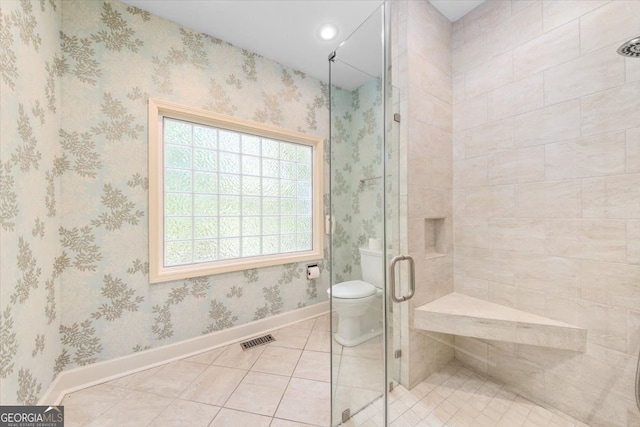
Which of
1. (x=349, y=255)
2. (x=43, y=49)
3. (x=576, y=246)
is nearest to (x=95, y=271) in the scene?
(x=43, y=49)

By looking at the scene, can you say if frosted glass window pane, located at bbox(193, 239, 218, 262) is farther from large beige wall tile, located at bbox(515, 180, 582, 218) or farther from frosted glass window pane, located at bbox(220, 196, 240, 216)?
large beige wall tile, located at bbox(515, 180, 582, 218)

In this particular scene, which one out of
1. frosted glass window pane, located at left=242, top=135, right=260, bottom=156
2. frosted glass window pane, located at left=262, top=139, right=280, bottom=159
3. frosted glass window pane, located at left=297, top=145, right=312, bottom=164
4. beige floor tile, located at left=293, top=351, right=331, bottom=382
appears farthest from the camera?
frosted glass window pane, located at left=297, top=145, right=312, bottom=164

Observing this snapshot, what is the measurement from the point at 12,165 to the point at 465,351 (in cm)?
282

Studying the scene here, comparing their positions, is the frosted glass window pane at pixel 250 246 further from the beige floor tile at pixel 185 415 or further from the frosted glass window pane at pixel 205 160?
the beige floor tile at pixel 185 415

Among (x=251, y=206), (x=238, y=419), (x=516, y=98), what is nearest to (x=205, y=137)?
(x=251, y=206)

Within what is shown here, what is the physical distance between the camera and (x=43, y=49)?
1.29 metres

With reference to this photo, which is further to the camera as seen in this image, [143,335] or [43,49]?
[143,335]

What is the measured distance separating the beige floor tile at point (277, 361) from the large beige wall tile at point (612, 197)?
79.9 inches

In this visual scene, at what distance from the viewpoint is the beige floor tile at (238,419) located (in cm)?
125

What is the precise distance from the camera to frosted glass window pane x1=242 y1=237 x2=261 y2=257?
2.28 m

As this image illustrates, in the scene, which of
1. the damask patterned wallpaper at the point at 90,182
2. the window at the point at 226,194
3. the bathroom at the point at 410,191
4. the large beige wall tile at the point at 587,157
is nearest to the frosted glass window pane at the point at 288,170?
the window at the point at 226,194

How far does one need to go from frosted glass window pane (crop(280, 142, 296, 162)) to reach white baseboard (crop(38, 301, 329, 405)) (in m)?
1.59

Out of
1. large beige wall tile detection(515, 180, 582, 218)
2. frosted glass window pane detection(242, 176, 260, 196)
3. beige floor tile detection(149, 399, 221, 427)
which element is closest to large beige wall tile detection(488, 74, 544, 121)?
large beige wall tile detection(515, 180, 582, 218)

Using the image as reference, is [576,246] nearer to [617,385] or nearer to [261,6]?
[617,385]
